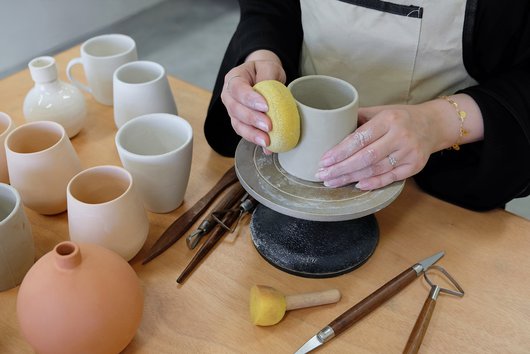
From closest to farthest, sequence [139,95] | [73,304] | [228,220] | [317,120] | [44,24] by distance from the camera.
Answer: [73,304] < [317,120] < [228,220] < [139,95] < [44,24]

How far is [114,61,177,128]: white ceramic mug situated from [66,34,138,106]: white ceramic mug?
49 millimetres

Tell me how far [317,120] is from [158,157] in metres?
0.21

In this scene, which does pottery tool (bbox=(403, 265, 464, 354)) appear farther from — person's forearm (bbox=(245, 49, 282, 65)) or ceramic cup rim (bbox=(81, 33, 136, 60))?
ceramic cup rim (bbox=(81, 33, 136, 60))

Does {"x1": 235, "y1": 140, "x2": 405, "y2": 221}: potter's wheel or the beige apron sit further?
the beige apron

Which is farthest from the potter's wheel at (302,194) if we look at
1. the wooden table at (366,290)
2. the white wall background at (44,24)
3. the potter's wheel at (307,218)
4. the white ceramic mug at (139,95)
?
the white wall background at (44,24)

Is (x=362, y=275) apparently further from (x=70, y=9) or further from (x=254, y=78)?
(x=70, y=9)

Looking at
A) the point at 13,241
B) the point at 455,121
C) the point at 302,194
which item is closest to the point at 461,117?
the point at 455,121

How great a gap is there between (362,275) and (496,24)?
0.38 metres

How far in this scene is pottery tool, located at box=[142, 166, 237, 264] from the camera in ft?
2.06

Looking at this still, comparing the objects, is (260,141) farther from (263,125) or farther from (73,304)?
(73,304)

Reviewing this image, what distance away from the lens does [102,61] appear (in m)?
0.86

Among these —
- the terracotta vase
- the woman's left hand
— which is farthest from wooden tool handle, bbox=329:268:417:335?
the terracotta vase

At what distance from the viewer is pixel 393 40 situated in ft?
2.43

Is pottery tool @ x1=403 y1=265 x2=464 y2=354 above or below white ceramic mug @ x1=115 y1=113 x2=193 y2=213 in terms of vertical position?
below
